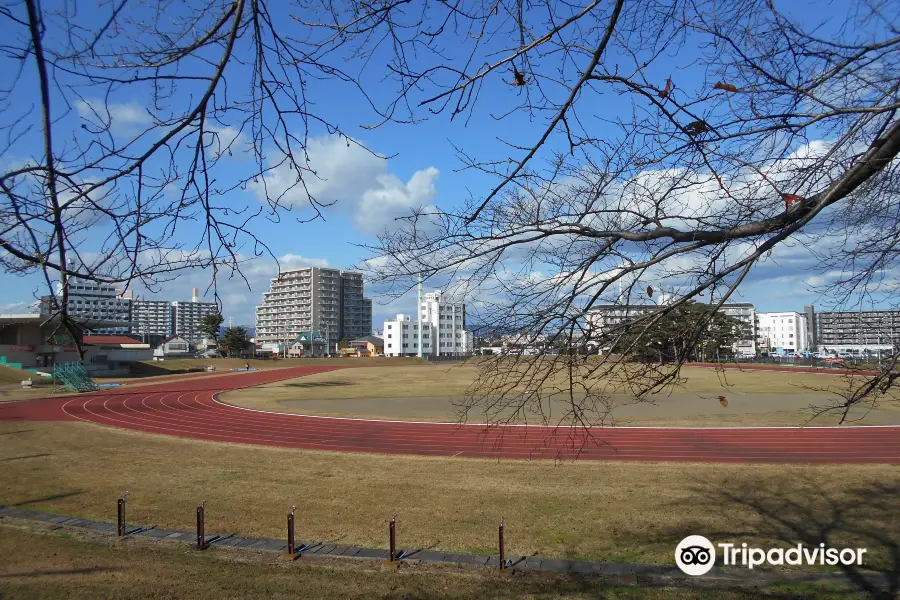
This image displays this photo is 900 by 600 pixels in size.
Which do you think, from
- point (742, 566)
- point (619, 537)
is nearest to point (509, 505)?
point (619, 537)

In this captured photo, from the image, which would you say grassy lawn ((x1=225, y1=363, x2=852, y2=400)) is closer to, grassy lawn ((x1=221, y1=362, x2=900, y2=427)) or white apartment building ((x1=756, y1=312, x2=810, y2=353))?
grassy lawn ((x1=221, y1=362, x2=900, y2=427))

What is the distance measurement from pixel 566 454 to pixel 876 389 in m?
15.6

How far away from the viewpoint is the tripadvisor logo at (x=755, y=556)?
31.5 ft

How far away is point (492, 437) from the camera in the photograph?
2278 cm

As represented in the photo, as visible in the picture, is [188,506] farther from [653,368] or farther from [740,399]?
[740,399]

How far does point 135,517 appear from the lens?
1231cm

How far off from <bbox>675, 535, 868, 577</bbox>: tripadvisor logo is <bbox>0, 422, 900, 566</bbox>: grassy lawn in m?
0.30

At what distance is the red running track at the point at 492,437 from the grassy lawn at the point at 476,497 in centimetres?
127

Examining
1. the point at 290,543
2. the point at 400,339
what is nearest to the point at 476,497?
the point at 290,543

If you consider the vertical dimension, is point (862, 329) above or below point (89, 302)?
below

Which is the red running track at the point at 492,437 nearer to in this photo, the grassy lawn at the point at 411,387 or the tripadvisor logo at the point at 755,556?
the tripadvisor logo at the point at 755,556

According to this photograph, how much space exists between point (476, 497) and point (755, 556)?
5.92 m

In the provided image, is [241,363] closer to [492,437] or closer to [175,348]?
[175,348]

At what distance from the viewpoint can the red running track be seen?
18.9 metres
